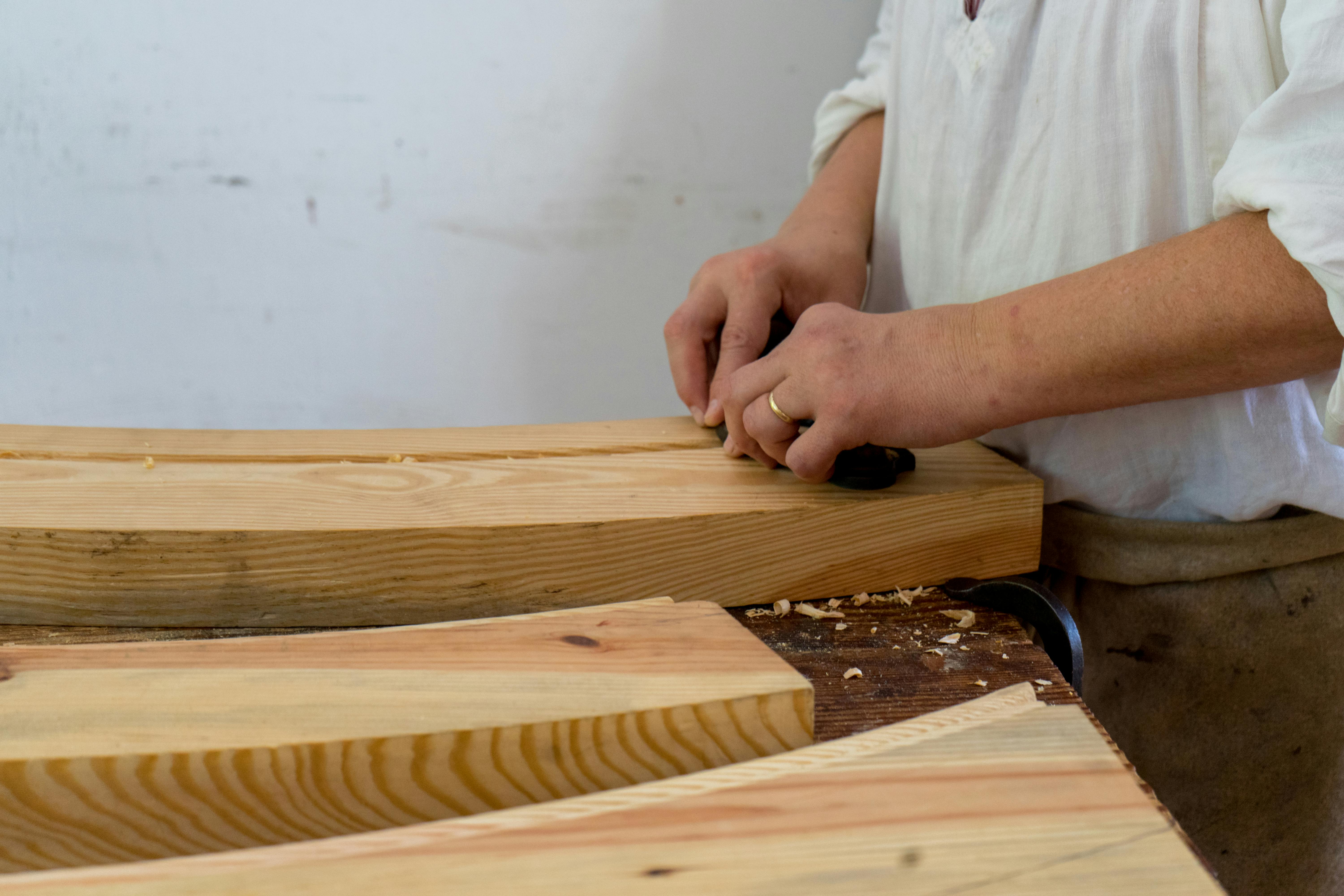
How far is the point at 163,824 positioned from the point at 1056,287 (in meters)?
0.83

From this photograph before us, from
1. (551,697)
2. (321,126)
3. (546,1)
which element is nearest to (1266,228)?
(551,697)

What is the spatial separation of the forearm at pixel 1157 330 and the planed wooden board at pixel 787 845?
0.43 m

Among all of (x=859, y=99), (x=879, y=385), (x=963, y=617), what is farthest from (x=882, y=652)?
(x=859, y=99)

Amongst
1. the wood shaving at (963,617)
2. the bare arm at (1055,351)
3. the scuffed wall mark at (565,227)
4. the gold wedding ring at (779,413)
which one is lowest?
the wood shaving at (963,617)

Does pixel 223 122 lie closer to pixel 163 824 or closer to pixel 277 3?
pixel 277 3

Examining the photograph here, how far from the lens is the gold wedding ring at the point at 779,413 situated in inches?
38.9

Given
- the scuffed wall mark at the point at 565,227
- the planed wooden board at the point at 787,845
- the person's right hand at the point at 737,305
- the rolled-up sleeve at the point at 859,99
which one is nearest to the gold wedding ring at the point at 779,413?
the person's right hand at the point at 737,305

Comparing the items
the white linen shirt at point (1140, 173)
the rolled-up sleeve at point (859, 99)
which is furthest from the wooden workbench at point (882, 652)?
the rolled-up sleeve at point (859, 99)

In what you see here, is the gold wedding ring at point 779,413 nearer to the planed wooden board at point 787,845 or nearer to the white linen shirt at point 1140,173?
the white linen shirt at point 1140,173

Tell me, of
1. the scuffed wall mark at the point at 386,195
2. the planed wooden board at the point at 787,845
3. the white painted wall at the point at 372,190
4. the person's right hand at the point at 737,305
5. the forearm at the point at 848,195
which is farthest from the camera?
the scuffed wall mark at the point at 386,195

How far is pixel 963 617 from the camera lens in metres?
0.92

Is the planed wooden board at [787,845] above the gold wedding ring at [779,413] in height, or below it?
below

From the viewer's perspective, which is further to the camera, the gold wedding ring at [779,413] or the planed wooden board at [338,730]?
the gold wedding ring at [779,413]

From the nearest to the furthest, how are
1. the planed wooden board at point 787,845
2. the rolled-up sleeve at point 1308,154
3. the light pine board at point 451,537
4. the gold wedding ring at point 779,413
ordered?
the planed wooden board at point 787,845, the rolled-up sleeve at point 1308,154, the light pine board at point 451,537, the gold wedding ring at point 779,413
